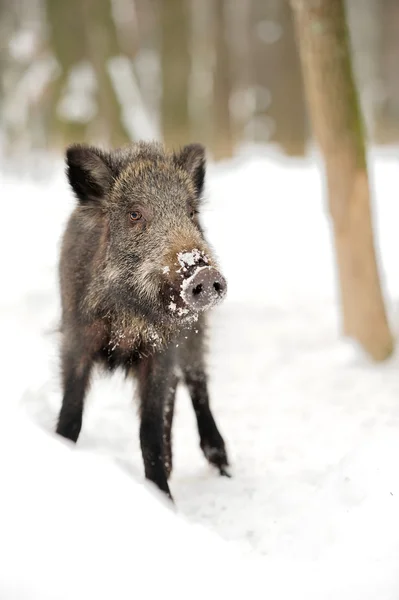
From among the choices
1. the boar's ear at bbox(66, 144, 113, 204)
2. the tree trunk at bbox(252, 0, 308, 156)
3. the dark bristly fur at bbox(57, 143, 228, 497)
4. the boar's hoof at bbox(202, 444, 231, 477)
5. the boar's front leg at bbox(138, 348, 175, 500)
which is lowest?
the tree trunk at bbox(252, 0, 308, 156)

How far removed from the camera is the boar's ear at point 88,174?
410cm

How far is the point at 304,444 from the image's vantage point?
5.04 m

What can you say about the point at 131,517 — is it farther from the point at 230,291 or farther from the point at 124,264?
the point at 230,291

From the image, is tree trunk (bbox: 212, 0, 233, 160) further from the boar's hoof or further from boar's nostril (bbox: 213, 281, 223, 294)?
boar's nostril (bbox: 213, 281, 223, 294)

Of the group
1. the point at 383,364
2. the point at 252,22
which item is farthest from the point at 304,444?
the point at 252,22

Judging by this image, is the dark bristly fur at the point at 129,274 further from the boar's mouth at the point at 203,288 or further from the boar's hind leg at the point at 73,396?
the boar's mouth at the point at 203,288

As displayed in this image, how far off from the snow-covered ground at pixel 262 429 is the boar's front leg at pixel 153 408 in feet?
0.50

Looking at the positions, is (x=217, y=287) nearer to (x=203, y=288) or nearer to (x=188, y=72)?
(x=203, y=288)

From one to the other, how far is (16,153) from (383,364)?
1426 cm

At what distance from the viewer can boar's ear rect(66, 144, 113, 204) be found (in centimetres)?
410

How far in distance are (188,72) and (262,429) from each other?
19654 millimetres

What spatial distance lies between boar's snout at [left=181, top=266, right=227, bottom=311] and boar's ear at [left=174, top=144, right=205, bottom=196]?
1.20 meters

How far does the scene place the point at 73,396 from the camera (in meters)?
4.32

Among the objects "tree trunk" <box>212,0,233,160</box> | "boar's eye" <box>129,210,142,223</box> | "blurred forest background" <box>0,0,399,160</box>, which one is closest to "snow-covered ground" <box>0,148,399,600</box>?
"boar's eye" <box>129,210,142,223</box>
